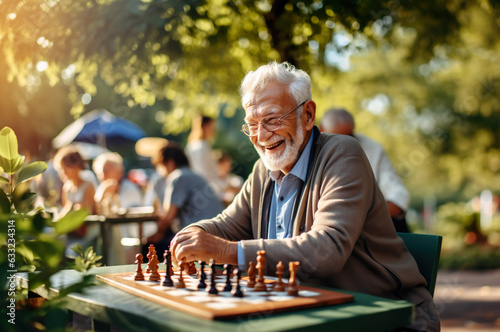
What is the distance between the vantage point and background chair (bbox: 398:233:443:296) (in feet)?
8.38

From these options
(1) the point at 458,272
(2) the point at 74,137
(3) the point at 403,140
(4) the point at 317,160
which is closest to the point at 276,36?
(4) the point at 317,160

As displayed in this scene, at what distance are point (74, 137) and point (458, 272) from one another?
854 cm

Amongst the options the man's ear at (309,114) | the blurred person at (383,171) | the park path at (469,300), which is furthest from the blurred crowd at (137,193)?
the park path at (469,300)

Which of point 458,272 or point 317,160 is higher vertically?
point 317,160

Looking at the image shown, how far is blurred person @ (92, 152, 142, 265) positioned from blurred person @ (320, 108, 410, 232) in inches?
112

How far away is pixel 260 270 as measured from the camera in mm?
2012

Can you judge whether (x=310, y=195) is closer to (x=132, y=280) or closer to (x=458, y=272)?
(x=132, y=280)

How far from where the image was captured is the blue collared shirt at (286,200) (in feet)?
8.52

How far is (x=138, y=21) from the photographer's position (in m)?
4.57

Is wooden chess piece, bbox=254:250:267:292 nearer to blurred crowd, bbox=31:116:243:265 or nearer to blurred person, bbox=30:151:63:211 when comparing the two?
blurred crowd, bbox=31:116:243:265

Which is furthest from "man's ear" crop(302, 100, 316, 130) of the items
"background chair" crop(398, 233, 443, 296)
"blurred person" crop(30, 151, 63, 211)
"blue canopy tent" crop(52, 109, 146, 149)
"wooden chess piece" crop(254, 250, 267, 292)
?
"blue canopy tent" crop(52, 109, 146, 149)

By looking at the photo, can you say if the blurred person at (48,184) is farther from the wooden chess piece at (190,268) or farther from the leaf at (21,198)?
the leaf at (21,198)

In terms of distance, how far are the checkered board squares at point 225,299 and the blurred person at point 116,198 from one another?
443cm

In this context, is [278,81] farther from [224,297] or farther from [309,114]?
[224,297]
